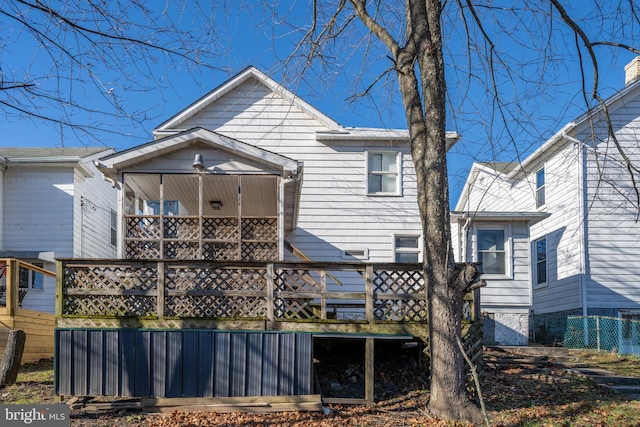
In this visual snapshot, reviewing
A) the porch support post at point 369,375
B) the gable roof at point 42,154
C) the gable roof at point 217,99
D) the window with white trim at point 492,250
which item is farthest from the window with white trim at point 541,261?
the gable roof at point 42,154

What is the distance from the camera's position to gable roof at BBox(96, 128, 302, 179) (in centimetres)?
1008

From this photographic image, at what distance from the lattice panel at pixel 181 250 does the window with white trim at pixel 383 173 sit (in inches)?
229

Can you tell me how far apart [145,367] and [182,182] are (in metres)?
4.44

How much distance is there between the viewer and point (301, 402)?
8148 mm

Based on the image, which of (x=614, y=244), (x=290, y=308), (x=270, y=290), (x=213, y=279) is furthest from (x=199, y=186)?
(x=614, y=244)

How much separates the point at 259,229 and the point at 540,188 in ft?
35.5

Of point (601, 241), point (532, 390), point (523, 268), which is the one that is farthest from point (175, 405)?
point (601, 241)

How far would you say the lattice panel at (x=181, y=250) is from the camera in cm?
1046

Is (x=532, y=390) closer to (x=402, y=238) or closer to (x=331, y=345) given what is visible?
(x=331, y=345)

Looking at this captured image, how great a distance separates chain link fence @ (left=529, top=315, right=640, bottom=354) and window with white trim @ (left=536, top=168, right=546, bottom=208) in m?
4.15

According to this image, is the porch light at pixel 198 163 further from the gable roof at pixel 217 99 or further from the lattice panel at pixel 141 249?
the gable roof at pixel 217 99

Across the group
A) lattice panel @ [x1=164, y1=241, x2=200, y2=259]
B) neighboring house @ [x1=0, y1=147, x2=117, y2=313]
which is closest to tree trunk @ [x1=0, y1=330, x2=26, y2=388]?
lattice panel @ [x1=164, y1=241, x2=200, y2=259]

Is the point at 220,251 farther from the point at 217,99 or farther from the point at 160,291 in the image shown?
→ the point at 217,99

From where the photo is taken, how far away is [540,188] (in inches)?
682
